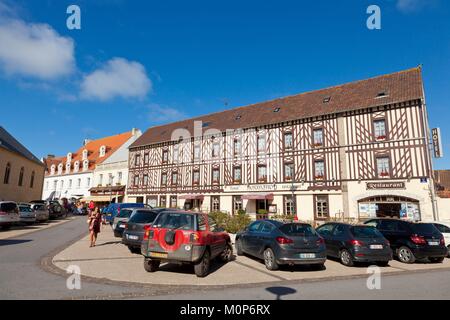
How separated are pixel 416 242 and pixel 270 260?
5.53 m

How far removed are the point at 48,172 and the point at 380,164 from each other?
5138 centimetres

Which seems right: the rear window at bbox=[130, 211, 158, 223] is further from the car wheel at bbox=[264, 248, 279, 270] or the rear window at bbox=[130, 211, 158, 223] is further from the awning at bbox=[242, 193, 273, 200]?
the awning at bbox=[242, 193, 273, 200]

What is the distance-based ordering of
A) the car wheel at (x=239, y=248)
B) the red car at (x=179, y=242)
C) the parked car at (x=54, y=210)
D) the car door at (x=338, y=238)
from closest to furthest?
the red car at (x=179, y=242), the car door at (x=338, y=238), the car wheel at (x=239, y=248), the parked car at (x=54, y=210)

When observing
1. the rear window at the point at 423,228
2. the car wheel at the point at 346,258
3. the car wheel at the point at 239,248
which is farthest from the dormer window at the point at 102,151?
the rear window at the point at 423,228

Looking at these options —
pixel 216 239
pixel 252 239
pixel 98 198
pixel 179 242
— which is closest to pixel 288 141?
pixel 252 239

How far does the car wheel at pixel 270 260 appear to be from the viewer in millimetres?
8062

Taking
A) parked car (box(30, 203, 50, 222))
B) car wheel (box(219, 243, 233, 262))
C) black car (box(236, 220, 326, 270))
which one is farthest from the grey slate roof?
black car (box(236, 220, 326, 270))

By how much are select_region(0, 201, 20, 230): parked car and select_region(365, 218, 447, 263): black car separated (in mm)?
19316

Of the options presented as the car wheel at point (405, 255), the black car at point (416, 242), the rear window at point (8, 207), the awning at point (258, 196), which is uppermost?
the awning at point (258, 196)

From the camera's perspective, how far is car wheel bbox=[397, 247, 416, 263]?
32.3ft

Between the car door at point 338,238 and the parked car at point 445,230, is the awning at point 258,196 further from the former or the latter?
the car door at point 338,238

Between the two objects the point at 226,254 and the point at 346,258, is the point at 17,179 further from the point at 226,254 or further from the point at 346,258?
the point at 346,258
